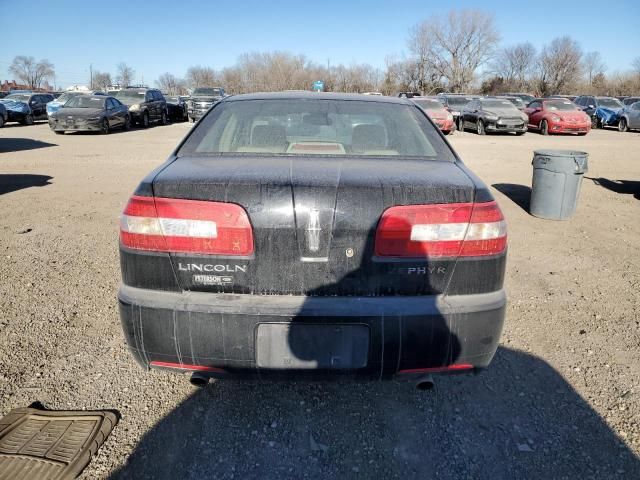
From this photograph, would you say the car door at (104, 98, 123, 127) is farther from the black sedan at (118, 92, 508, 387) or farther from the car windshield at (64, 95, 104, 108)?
the black sedan at (118, 92, 508, 387)

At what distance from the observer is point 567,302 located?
12.8 feet

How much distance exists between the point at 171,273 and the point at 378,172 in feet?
3.38

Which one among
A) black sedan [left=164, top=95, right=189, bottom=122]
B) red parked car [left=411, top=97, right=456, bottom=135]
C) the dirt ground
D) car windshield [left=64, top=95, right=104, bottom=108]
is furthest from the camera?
black sedan [left=164, top=95, right=189, bottom=122]

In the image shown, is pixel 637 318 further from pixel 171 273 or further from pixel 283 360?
pixel 171 273

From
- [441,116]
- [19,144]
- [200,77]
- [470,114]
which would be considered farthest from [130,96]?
[200,77]

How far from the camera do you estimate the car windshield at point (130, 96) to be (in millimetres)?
23359

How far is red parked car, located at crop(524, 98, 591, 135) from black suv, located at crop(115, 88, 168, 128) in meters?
19.0

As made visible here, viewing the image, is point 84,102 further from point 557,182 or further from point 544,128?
point 544,128

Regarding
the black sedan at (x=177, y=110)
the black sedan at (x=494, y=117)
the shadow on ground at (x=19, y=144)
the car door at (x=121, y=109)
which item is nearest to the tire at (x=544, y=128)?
the black sedan at (x=494, y=117)

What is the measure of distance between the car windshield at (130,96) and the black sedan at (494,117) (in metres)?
16.2

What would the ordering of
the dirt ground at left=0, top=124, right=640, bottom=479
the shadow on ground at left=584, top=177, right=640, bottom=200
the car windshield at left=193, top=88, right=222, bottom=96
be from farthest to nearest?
the car windshield at left=193, top=88, right=222, bottom=96 → the shadow on ground at left=584, top=177, right=640, bottom=200 → the dirt ground at left=0, top=124, right=640, bottom=479

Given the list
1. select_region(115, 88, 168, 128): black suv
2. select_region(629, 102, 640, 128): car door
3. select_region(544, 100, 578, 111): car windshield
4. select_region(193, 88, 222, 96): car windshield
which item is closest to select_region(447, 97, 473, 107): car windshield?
select_region(544, 100, 578, 111): car windshield

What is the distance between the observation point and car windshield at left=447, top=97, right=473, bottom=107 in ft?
84.6

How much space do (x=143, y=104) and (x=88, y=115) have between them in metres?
4.84
